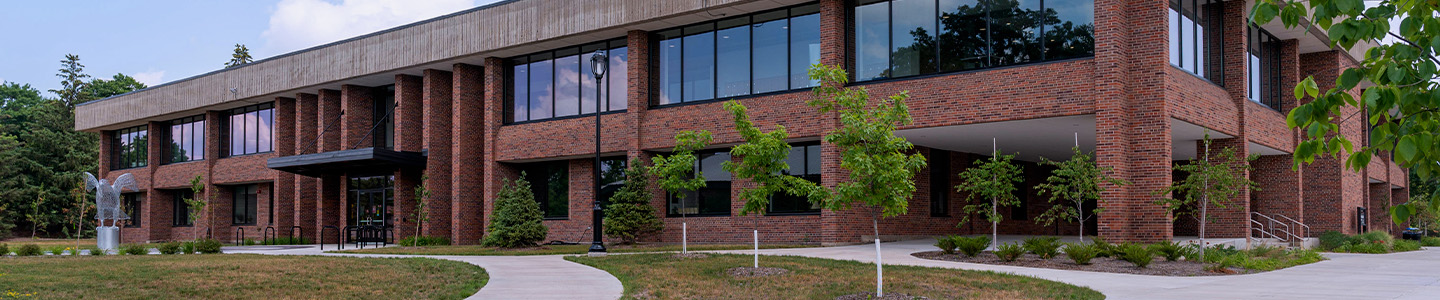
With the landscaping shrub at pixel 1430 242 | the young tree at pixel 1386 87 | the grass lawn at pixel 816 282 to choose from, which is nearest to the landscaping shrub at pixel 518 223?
the grass lawn at pixel 816 282

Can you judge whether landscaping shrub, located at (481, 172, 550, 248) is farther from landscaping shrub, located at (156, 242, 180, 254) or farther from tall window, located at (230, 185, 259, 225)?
tall window, located at (230, 185, 259, 225)

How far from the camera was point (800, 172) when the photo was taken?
25125 millimetres

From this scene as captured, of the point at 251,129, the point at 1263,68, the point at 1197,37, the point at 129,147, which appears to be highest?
the point at 1197,37

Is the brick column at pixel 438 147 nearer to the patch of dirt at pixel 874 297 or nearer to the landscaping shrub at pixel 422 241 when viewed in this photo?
the landscaping shrub at pixel 422 241

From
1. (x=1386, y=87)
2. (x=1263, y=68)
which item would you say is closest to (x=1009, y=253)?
(x=1386, y=87)

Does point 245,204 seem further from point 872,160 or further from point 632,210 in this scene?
point 872,160

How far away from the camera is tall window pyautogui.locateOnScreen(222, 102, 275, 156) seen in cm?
3850

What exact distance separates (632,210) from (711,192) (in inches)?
83.2

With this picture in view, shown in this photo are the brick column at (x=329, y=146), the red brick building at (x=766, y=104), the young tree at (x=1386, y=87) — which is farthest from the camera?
the brick column at (x=329, y=146)

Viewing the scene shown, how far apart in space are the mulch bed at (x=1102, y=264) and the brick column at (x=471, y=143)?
16216 millimetres

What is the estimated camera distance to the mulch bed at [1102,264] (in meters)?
15.6

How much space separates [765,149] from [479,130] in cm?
1839

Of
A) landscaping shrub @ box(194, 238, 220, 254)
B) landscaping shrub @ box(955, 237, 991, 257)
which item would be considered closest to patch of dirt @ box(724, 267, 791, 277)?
landscaping shrub @ box(955, 237, 991, 257)

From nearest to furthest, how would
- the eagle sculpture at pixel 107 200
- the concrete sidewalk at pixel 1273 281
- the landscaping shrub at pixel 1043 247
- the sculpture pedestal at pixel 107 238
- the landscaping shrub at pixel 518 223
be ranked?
the concrete sidewalk at pixel 1273 281 → the landscaping shrub at pixel 1043 247 → the landscaping shrub at pixel 518 223 → the sculpture pedestal at pixel 107 238 → the eagle sculpture at pixel 107 200
